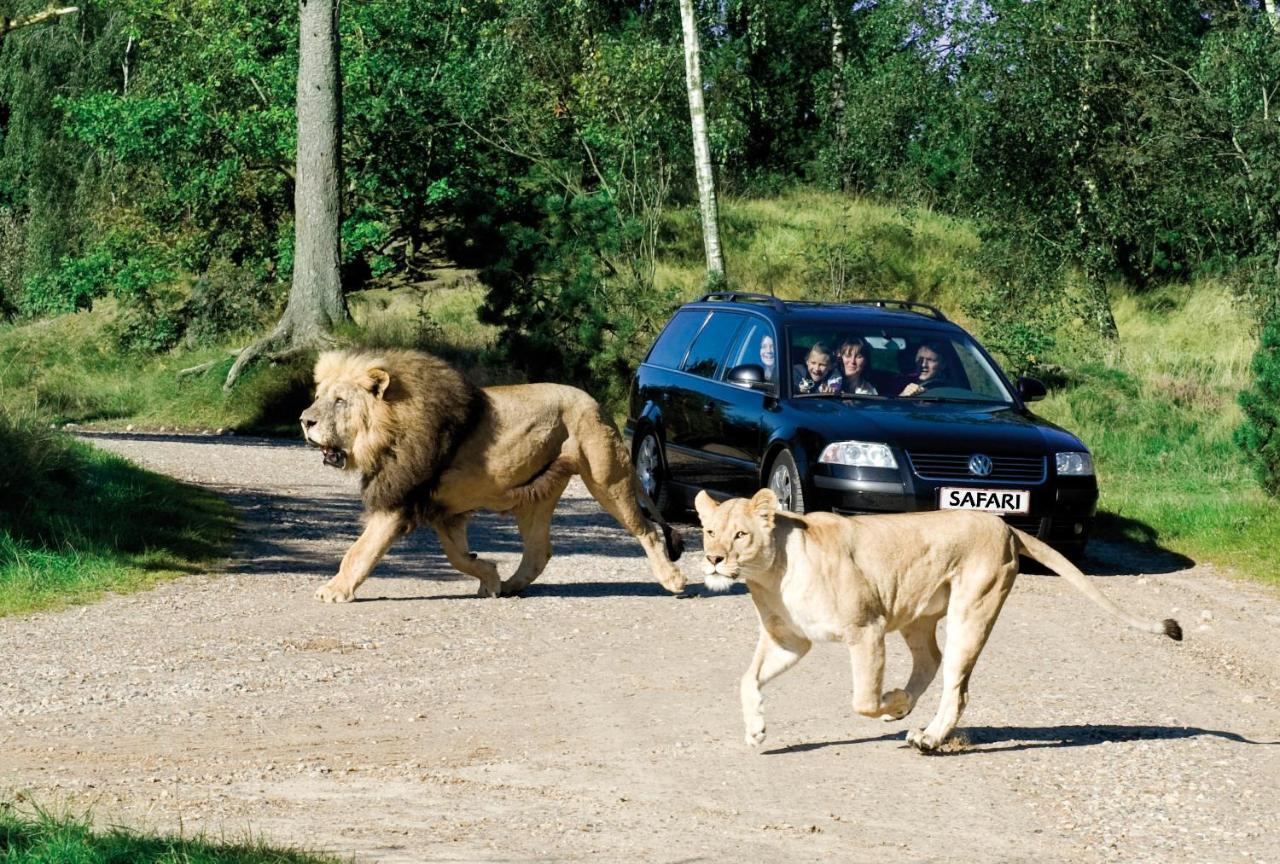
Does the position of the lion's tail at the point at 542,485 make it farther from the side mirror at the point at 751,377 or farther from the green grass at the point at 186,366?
the green grass at the point at 186,366

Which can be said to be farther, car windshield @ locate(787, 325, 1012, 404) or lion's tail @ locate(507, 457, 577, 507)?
car windshield @ locate(787, 325, 1012, 404)

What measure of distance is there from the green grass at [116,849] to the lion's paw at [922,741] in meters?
2.74

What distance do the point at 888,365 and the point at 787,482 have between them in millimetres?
1454

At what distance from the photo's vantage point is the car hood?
41.0 feet

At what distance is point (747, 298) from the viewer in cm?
1512

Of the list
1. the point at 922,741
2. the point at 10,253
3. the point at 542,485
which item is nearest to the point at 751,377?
the point at 542,485

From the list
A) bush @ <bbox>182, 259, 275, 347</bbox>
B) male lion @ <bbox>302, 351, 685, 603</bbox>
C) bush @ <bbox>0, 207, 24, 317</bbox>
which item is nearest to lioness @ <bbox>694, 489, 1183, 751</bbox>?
male lion @ <bbox>302, 351, 685, 603</bbox>

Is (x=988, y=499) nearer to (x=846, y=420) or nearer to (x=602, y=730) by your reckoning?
(x=846, y=420)

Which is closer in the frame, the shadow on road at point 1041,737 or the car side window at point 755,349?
the shadow on road at point 1041,737

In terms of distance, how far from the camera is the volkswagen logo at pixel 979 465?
12.4 meters

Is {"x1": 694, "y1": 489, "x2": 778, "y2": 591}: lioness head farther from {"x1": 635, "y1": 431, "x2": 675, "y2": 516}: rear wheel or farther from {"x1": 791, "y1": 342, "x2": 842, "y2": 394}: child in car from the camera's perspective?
{"x1": 635, "y1": 431, "x2": 675, "y2": 516}: rear wheel

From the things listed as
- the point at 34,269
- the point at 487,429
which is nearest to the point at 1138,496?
the point at 487,429

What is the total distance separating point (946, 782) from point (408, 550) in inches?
293

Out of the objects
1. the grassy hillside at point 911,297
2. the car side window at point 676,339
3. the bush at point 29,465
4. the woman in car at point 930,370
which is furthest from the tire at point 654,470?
the bush at point 29,465
